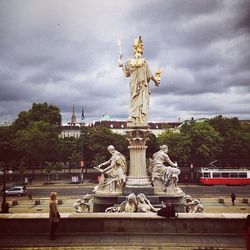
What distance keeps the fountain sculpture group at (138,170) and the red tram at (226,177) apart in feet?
103

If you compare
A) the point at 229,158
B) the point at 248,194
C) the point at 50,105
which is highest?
the point at 50,105

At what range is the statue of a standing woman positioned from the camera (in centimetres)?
1789

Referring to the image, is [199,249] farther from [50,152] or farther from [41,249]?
[50,152]

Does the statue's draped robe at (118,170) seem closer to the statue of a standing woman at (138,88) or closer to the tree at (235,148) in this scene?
the statue of a standing woman at (138,88)

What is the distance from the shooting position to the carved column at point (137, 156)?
685 inches

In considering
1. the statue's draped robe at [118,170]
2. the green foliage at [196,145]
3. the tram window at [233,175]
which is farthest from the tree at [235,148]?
the statue's draped robe at [118,170]

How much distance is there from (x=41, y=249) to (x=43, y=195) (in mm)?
30744

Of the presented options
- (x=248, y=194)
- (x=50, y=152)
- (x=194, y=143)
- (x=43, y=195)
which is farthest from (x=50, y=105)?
(x=248, y=194)

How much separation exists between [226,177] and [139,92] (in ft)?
106

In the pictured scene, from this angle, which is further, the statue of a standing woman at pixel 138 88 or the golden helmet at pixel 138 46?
the golden helmet at pixel 138 46

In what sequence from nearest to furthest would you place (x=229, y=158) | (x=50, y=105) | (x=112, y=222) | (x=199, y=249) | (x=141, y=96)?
(x=199, y=249) < (x=112, y=222) < (x=141, y=96) < (x=229, y=158) < (x=50, y=105)

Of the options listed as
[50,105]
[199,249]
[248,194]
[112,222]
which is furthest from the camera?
[50,105]

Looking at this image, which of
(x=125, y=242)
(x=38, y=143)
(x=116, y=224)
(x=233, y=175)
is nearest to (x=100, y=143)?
(x=38, y=143)

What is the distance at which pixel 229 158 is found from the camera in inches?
2395
